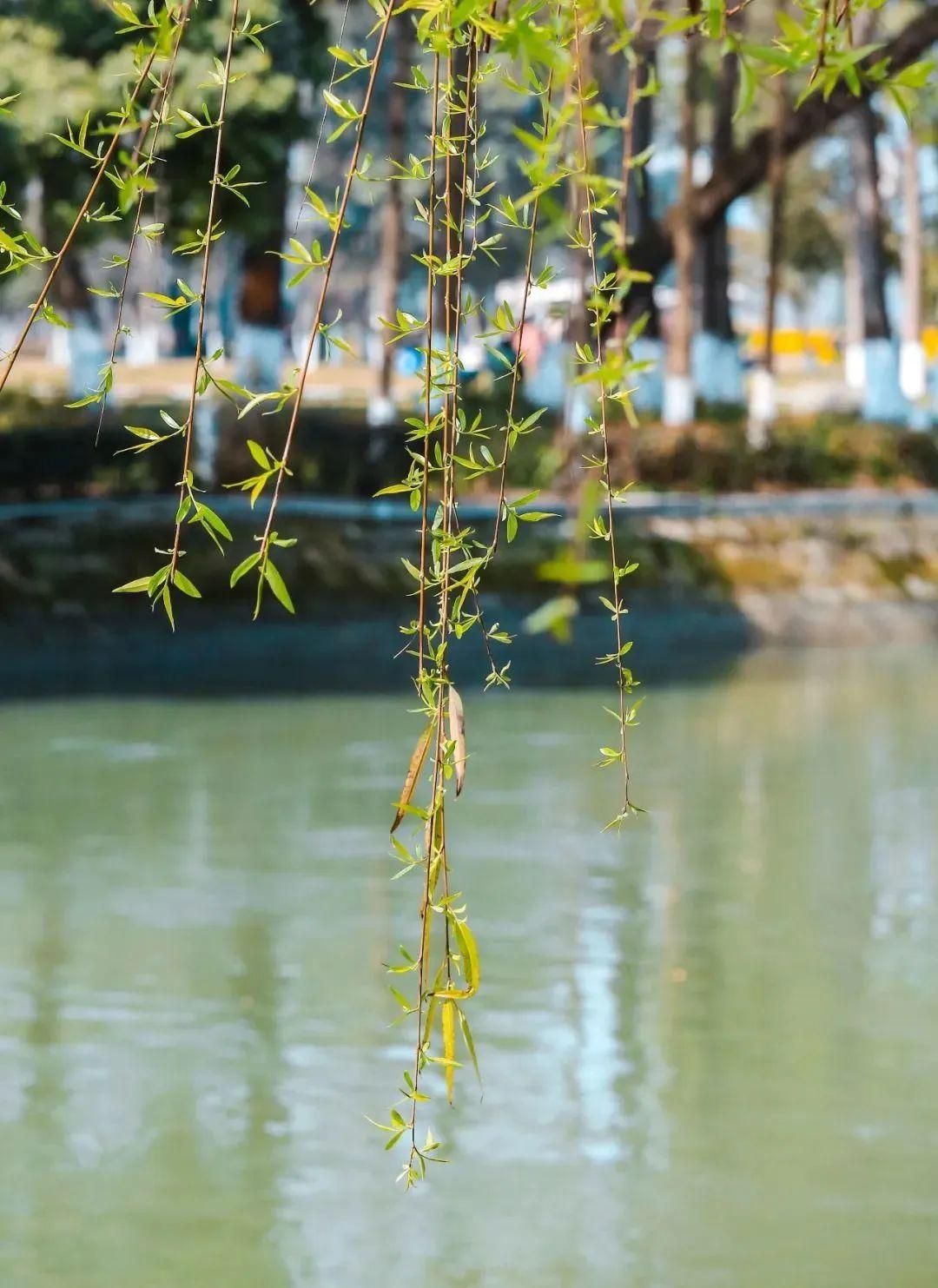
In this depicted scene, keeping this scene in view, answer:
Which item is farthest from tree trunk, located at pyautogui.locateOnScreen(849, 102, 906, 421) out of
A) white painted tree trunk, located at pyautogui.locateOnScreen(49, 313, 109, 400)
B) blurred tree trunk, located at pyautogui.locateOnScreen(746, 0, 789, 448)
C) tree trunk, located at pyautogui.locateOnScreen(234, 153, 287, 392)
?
white painted tree trunk, located at pyautogui.locateOnScreen(49, 313, 109, 400)

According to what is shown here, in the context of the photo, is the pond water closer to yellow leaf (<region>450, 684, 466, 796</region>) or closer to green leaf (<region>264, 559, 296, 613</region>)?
yellow leaf (<region>450, 684, 466, 796</region>)

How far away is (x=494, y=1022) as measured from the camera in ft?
19.9

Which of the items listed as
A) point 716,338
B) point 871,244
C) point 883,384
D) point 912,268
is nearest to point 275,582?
point 883,384

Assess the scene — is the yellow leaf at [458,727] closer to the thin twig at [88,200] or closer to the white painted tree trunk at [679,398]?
the thin twig at [88,200]

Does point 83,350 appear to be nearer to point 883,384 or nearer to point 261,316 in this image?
point 261,316

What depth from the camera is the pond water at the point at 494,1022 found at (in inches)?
179

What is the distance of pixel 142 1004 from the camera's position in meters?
6.27

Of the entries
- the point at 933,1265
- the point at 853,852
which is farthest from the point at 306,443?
the point at 933,1265

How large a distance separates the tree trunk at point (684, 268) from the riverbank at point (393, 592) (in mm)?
2385

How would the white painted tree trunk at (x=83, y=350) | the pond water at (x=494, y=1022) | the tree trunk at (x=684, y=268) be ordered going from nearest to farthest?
the pond water at (x=494, y=1022), the white painted tree trunk at (x=83, y=350), the tree trunk at (x=684, y=268)

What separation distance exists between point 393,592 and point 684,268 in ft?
16.5

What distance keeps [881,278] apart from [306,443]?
29.8ft

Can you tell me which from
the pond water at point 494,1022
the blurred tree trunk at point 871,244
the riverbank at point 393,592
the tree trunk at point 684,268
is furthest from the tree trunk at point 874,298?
the pond water at point 494,1022

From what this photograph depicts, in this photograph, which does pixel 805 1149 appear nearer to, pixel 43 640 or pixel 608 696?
pixel 608 696
